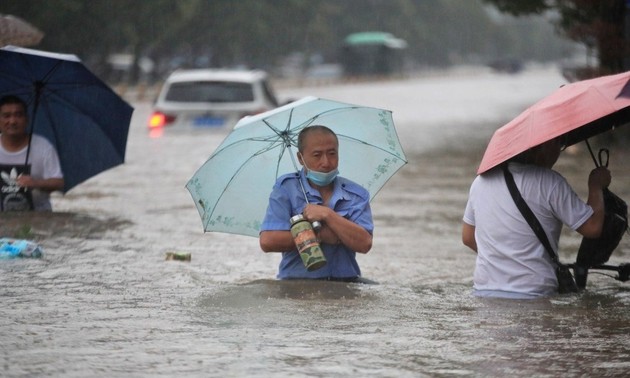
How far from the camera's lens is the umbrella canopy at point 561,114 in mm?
7229

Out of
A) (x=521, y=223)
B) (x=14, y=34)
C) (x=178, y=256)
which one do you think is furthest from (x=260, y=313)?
(x=14, y=34)

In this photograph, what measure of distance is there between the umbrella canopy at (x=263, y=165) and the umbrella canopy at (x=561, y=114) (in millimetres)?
1172

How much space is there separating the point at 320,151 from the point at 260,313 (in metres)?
0.99

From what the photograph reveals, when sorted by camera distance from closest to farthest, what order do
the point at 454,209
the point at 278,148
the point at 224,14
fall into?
1. the point at 278,148
2. the point at 454,209
3. the point at 224,14

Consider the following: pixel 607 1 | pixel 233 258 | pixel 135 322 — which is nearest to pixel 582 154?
pixel 607 1

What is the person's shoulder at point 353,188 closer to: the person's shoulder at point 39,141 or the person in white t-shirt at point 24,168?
the person in white t-shirt at point 24,168

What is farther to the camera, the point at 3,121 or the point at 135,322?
the point at 3,121

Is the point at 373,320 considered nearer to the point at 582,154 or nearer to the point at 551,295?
the point at 551,295

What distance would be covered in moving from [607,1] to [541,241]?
53.7ft

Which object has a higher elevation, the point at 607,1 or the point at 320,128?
the point at 607,1

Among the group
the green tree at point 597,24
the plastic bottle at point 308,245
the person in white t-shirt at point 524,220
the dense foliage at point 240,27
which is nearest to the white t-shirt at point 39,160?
the plastic bottle at point 308,245

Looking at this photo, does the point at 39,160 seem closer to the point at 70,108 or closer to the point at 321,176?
the point at 70,108

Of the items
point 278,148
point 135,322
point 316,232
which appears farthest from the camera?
point 278,148

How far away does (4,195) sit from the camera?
1149 cm
